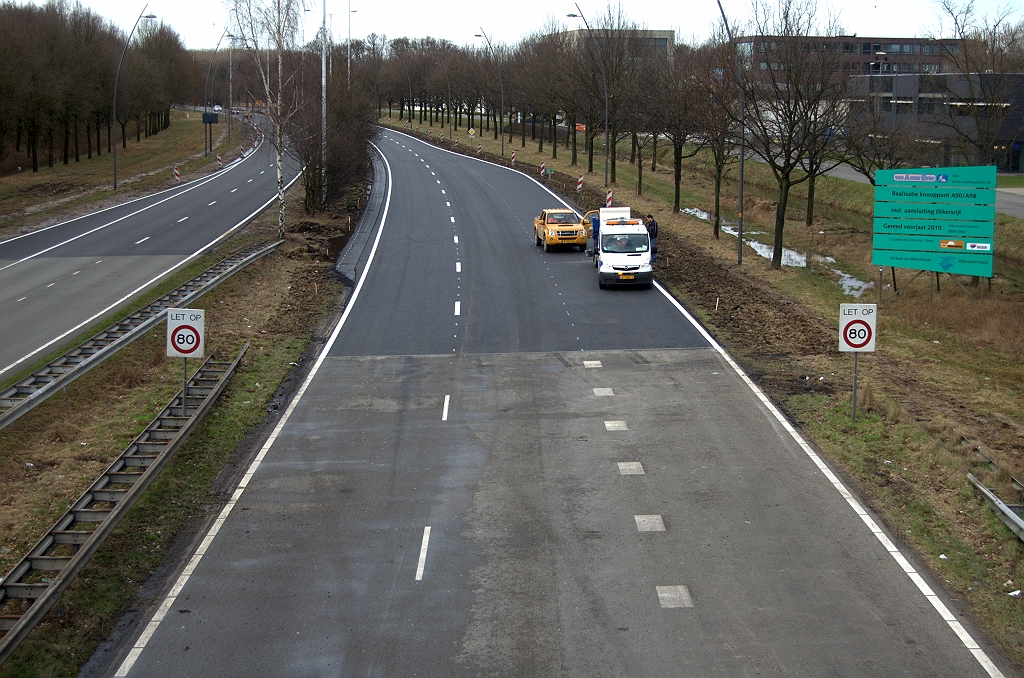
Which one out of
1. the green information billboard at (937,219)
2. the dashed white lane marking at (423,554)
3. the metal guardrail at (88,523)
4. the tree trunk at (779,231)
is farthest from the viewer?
the tree trunk at (779,231)

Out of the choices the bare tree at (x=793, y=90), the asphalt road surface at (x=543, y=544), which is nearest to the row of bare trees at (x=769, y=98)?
the bare tree at (x=793, y=90)

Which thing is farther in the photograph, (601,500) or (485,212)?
(485,212)

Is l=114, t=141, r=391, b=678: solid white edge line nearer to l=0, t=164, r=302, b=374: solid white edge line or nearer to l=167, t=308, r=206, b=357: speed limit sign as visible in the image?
l=167, t=308, r=206, b=357: speed limit sign

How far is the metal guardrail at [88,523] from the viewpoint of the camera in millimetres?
9422

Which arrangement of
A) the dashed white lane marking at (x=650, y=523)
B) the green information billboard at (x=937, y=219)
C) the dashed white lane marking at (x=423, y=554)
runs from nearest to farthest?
the dashed white lane marking at (x=423, y=554), the dashed white lane marking at (x=650, y=523), the green information billboard at (x=937, y=219)

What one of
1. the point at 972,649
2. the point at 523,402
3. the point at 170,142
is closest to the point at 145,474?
the point at 523,402

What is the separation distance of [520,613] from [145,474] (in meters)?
6.04

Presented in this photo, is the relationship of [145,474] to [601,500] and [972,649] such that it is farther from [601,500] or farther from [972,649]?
[972,649]

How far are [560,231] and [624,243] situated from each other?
572 centimetres

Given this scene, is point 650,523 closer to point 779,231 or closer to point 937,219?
point 937,219

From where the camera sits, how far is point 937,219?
26.9m

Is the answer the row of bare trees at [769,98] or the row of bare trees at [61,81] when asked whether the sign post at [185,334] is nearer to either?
the row of bare trees at [769,98]

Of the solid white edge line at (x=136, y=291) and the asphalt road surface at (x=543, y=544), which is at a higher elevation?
the solid white edge line at (x=136, y=291)

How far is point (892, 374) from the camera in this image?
1942 centimetres
